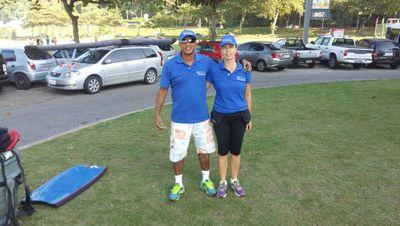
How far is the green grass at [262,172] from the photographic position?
431 centimetres

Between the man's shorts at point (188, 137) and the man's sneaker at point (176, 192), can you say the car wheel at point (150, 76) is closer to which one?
the man's sneaker at point (176, 192)

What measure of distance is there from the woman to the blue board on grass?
5.79ft

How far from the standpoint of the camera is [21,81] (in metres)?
14.3

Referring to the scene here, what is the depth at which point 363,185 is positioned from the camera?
500cm

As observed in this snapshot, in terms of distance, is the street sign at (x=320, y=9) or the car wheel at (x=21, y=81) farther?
the street sign at (x=320, y=9)

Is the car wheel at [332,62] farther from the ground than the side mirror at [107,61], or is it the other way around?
the side mirror at [107,61]

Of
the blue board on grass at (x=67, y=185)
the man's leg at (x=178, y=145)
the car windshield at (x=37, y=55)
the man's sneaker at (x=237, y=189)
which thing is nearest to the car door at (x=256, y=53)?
the car windshield at (x=37, y=55)

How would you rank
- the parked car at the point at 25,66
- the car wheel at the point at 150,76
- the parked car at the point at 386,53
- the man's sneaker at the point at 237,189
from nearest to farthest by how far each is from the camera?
the man's sneaker at the point at 237,189 < the parked car at the point at 25,66 < the car wheel at the point at 150,76 < the parked car at the point at 386,53

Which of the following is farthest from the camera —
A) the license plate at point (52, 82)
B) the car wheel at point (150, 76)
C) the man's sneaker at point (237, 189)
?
the car wheel at point (150, 76)

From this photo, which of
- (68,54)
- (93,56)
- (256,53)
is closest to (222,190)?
(93,56)

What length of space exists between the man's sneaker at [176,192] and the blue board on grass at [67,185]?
3.60 feet

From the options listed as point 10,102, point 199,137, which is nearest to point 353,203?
point 199,137

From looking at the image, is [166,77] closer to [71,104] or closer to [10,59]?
[71,104]

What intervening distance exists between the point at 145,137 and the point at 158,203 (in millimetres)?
2808
